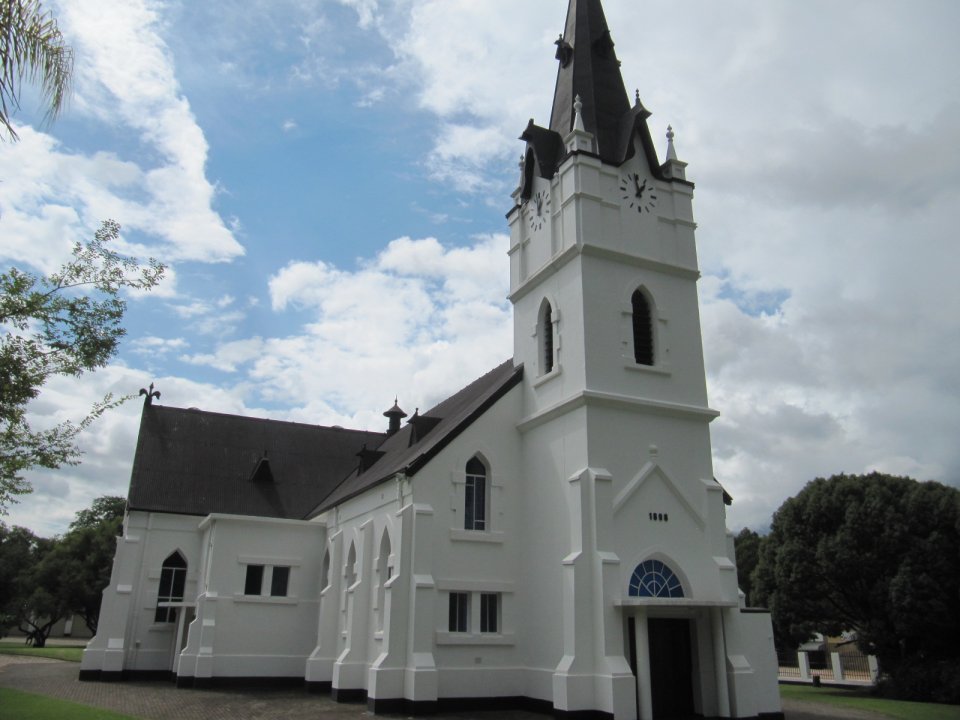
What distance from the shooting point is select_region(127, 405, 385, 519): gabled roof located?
31.7 meters

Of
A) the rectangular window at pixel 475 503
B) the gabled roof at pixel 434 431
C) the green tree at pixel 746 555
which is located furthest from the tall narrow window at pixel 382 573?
the green tree at pixel 746 555

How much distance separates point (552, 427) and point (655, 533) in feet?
13.9

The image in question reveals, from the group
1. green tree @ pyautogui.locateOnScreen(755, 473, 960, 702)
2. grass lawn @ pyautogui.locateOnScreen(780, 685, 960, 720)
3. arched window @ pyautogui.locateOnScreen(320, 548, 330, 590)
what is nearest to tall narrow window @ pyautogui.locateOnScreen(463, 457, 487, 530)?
arched window @ pyautogui.locateOnScreen(320, 548, 330, 590)

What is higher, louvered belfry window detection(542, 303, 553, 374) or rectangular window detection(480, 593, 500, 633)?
louvered belfry window detection(542, 303, 553, 374)

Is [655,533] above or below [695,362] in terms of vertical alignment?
below

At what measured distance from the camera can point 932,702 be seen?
2750cm

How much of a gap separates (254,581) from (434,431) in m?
9.58

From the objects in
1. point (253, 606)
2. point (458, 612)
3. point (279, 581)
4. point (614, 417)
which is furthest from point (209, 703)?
point (614, 417)

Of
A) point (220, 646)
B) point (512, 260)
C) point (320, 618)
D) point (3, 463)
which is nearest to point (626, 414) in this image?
point (512, 260)

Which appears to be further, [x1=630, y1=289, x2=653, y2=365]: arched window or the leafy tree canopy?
the leafy tree canopy

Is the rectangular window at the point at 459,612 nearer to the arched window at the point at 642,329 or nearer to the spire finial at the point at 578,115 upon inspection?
the arched window at the point at 642,329

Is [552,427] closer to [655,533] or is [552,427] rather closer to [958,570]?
[655,533]

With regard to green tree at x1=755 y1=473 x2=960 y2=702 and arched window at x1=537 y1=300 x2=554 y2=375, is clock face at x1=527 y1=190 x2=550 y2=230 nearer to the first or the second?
arched window at x1=537 y1=300 x2=554 y2=375

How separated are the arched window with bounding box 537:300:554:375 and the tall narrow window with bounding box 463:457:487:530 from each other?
143 inches
